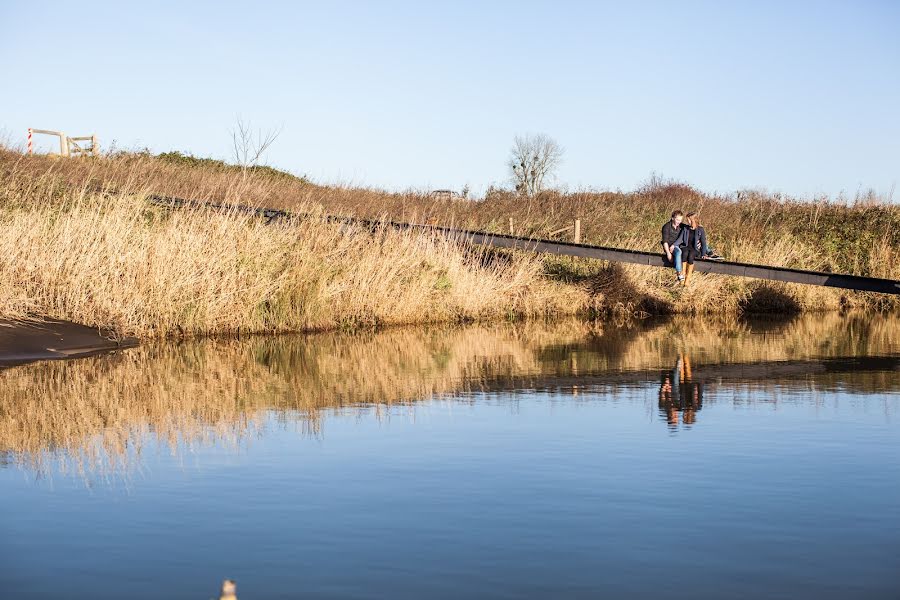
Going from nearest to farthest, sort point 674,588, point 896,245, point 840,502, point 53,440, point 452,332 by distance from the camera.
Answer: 1. point 674,588
2. point 840,502
3. point 53,440
4. point 452,332
5. point 896,245

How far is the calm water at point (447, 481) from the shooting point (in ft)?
18.6

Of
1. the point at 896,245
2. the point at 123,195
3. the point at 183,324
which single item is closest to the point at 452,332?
the point at 183,324

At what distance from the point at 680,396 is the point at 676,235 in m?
9.77

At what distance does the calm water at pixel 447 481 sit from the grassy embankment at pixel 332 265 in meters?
3.13

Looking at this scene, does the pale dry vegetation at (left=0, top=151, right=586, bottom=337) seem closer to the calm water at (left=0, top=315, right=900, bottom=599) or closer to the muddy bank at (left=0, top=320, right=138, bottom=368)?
the muddy bank at (left=0, top=320, right=138, bottom=368)

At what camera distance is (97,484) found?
7668 mm

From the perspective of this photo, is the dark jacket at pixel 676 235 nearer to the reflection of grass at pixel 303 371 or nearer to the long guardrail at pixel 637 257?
the long guardrail at pixel 637 257

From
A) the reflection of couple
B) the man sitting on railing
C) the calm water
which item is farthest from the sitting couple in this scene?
the calm water

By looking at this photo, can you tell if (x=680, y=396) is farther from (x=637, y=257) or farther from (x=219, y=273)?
(x=637, y=257)

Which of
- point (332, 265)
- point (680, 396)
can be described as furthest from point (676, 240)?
point (680, 396)

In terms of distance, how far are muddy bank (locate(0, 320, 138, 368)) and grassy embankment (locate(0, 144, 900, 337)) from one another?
0.93ft

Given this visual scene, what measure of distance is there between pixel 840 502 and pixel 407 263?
14.6 metres

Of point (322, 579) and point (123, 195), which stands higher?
point (123, 195)

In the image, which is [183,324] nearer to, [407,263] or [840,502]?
[407,263]
